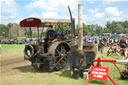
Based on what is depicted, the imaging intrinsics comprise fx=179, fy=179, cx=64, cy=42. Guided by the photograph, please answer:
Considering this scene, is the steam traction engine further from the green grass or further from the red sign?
the green grass

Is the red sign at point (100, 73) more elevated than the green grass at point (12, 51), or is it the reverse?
the red sign at point (100, 73)

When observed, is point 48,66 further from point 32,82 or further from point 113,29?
point 113,29

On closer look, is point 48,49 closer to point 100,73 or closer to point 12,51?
point 100,73

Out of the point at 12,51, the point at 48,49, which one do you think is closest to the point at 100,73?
the point at 48,49

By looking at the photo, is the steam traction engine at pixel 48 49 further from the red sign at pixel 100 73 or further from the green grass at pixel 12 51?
the green grass at pixel 12 51

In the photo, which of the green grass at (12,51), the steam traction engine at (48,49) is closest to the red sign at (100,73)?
the steam traction engine at (48,49)

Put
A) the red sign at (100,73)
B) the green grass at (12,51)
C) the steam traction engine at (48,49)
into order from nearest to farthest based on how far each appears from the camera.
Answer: the red sign at (100,73)
the steam traction engine at (48,49)
the green grass at (12,51)

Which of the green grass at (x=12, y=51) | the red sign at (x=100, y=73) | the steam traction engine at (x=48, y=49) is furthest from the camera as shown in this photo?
the green grass at (x=12, y=51)

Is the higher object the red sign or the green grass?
the red sign

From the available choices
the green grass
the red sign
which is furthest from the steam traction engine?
the green grass

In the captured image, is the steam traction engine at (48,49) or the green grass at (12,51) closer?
the steam traction engine at (48,49)

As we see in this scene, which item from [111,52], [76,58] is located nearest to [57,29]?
[76,58]

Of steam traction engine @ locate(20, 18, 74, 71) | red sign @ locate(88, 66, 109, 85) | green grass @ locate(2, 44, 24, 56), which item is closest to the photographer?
red sign @ locate(88, 66, 109, 85)

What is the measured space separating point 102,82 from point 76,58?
4.38ft
